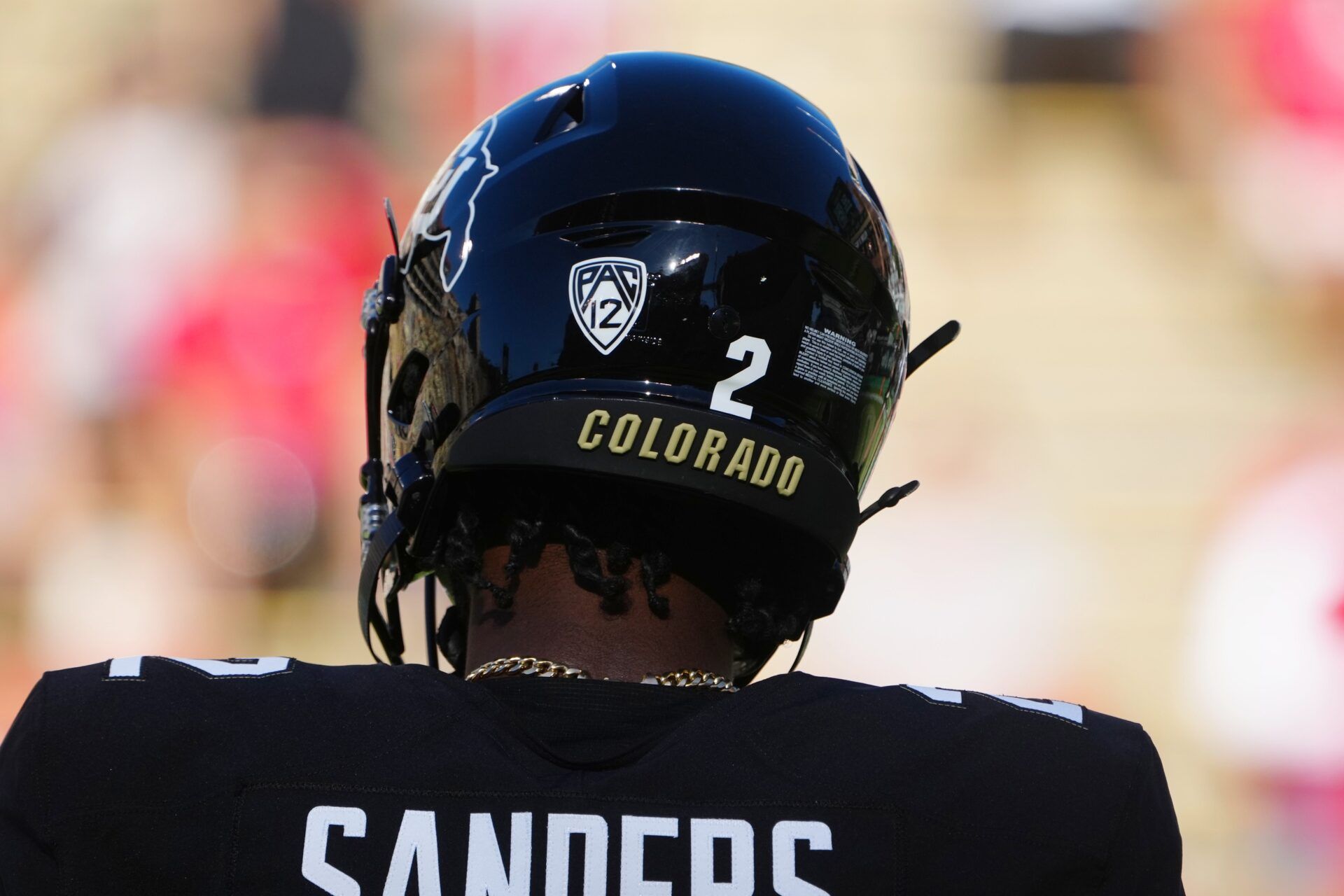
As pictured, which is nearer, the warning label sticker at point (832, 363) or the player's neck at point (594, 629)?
the player's neck at point (594, 629)

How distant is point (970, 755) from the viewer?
3.34 ft

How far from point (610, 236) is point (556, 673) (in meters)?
0.38

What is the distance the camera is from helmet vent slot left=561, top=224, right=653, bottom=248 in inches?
47.1

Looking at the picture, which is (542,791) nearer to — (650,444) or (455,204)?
(650,444)

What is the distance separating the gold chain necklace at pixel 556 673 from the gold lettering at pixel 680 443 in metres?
0.17

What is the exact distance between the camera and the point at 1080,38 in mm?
4844

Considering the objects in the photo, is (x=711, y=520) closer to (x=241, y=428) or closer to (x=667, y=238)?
(x=667, y=238)

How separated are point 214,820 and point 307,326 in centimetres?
370

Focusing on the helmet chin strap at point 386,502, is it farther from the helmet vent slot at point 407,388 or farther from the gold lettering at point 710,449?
the gold lettering at point 710,449

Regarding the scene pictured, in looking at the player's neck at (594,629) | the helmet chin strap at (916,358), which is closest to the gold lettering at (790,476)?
the player's neck at (594,629)

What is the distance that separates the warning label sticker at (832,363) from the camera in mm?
1210

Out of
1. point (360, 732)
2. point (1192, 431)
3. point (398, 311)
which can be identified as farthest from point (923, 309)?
point (360, 732)

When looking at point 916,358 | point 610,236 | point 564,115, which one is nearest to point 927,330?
point 916,358

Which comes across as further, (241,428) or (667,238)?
(241,428)
